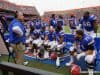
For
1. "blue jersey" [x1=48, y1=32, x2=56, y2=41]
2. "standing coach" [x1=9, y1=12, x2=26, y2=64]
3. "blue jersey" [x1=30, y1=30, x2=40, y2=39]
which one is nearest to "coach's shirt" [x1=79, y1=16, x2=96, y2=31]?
"blue jersey" [x1=48, y1=32, x2=56, y2=41]

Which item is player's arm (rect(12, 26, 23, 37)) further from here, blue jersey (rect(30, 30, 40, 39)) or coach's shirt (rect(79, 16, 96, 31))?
blue jersey (rect(30, 30, 40, 39))

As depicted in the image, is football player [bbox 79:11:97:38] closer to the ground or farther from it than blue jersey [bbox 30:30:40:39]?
farther from it

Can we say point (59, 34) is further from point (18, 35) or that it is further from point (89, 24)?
point (18, 35)

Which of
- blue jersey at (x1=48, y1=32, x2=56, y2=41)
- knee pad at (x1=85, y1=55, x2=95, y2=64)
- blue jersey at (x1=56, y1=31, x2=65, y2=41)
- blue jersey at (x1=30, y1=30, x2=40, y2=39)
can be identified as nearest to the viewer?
knee pad at (x1=85, y1=55, x2=95, y2=64)

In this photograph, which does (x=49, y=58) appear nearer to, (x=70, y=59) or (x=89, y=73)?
(x=70, y=59)

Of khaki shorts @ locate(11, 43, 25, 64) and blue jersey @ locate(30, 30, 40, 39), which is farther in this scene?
blue jersey @ locate(30, 30, 40, 39)

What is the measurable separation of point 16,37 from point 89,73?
6.77 feet

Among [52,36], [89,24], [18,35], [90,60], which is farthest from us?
[52,36]

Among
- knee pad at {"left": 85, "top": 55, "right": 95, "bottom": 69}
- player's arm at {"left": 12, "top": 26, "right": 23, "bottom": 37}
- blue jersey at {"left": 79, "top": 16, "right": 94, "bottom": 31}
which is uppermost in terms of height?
player's arm at {"left": 12, "top": 26, "right": 23, "bottom": 37}

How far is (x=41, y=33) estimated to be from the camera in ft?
45.8

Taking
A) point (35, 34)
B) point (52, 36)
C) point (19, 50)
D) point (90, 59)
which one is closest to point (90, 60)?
point (90, 59)

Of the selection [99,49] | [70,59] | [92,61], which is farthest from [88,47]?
[70,59]

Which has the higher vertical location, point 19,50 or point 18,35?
point 18,35

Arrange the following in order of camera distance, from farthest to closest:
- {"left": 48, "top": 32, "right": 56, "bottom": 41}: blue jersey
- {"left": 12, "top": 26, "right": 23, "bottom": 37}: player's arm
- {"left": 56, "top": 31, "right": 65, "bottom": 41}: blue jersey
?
{"left": 48, "top": 32, "right": 56, "bottom": 41}: blue jersey, {"left": 56, "top": 31, "right": 65, "bottom": 41}: blue jersey, {"left": 12, "top": 26, "right": 23, "bottom": 37}: player's arm
